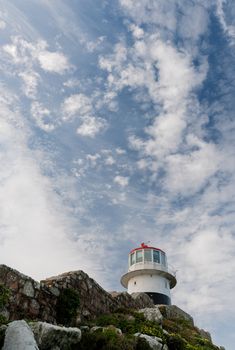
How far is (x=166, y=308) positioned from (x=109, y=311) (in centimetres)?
1216

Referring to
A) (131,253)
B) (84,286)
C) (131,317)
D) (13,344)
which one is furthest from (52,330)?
(131,253)

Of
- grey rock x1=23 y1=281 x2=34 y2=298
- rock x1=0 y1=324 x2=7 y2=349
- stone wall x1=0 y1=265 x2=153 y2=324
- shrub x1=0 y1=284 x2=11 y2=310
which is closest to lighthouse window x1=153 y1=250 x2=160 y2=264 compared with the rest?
stone wall x1=0 y1=265 x2=153 y2=324

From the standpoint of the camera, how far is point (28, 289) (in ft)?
27.8

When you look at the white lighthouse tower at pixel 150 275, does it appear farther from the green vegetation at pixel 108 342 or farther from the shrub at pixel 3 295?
the shrub at pixel 3 295

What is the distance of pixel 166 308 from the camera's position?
931 inches

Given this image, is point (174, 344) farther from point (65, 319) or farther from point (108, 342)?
point (108, 342)

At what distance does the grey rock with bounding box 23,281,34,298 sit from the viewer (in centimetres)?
838

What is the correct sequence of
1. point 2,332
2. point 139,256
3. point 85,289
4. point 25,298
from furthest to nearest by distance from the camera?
1. point 139,256
2. point 85,289
3. point 25,298
4. point 2,332

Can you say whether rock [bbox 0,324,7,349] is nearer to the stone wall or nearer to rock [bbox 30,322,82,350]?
rock [bbox 30,322,82,350]

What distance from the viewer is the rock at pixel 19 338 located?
5.38m

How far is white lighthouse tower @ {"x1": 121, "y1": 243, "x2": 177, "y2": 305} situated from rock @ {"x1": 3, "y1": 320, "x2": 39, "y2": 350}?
23436 millimetres

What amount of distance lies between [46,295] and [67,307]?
0.82 metres

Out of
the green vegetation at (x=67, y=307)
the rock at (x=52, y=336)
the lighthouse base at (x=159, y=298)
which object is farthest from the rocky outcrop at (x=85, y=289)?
the lighthouse base at (x=159, y=298)

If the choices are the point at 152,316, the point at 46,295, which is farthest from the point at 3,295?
the point at 152,316
